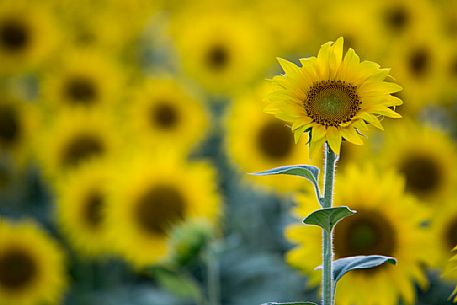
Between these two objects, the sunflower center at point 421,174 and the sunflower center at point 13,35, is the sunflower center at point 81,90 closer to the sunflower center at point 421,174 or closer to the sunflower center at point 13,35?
the sunflower center at point 13,35

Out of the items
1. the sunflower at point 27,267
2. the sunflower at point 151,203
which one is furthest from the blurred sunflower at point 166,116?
the sunflower at point 27,267

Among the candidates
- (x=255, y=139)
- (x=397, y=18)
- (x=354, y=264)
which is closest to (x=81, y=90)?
(x=255, y=139)

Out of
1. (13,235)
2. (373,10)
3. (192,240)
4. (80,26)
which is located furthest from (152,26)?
(192,240)

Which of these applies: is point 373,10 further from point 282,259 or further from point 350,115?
point 350,115

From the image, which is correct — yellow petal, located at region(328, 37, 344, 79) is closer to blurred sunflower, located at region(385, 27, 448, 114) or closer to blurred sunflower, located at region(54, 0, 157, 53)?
blurred sunflower, located at region(385, 27, 448, 114)

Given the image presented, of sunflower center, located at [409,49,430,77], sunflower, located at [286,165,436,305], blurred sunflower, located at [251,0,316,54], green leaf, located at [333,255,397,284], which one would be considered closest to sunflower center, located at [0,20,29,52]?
blurred sunflower, located at [251,0,316,54]

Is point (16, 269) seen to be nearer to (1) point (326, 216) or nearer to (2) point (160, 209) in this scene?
(2) point (160, 209)
